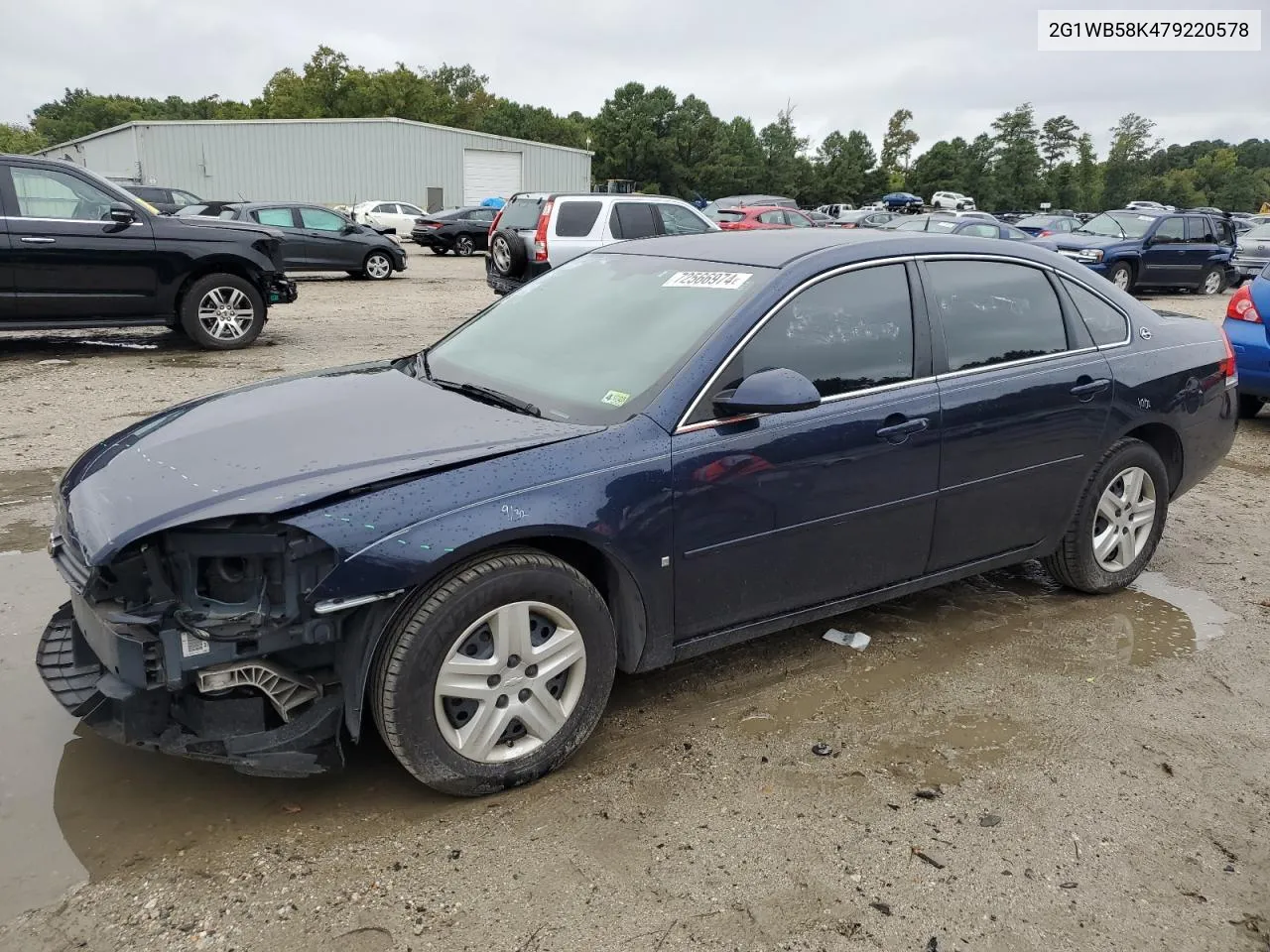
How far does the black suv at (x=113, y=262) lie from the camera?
902 cm

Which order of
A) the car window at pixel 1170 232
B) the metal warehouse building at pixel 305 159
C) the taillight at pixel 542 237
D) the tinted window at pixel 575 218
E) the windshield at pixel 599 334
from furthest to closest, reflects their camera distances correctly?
the metal warehouse building at pixel 305 159
the car window at pixel 1170 232
the tinted window at pixel 575 218
the taillight at pixel 542 237
the windshield at pixel 599 334

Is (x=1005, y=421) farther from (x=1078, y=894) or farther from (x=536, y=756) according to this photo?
(x=536, y=756)

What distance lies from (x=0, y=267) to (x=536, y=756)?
8478 mm

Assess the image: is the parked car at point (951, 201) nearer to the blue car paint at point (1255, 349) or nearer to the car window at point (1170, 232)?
the car window at point (1170, 232)

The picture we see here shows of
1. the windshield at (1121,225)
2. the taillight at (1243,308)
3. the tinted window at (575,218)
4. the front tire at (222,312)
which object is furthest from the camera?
the windshield at (1121,225)

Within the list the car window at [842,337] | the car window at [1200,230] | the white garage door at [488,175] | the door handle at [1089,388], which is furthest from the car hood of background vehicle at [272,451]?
the white garage door at [488,175]

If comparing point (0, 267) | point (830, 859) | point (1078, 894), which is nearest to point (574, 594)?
point (830, 859)

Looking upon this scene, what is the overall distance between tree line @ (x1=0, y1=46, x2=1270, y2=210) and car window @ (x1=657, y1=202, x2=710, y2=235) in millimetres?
57935

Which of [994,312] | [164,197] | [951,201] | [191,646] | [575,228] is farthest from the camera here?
[951,201]

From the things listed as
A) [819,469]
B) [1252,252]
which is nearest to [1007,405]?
[819,469]

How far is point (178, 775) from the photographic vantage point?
3061 mm

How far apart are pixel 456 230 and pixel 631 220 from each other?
14924mm

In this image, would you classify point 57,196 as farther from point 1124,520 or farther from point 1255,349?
point 1255,349

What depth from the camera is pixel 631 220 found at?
1418 centimetres
